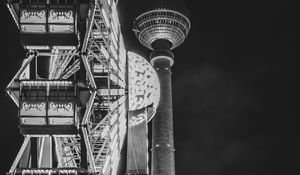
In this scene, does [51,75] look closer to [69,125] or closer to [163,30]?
[69,125]

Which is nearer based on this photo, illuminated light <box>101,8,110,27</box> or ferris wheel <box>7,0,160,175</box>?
ferris wheel <box>7,0,160,175</box>

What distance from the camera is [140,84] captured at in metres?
42.2

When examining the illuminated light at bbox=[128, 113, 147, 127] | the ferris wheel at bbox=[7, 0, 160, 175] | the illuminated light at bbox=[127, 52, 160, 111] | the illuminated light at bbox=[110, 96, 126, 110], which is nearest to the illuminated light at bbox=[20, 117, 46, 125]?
the ferris wheel at bbox=[7, 0, 160, 175]

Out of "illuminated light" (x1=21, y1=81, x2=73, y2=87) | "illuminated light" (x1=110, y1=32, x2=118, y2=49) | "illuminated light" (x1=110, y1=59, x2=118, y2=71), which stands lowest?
"illuminated light" (x1=21, y1=81, x2=73, y2=87)

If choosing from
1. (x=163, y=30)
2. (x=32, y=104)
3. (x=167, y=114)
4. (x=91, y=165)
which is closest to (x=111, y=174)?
(x=91, y=165)

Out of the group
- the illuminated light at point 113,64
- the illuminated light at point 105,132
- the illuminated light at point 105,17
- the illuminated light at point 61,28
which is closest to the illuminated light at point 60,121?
the illuminated light at point 61,28

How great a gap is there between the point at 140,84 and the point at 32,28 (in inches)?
543

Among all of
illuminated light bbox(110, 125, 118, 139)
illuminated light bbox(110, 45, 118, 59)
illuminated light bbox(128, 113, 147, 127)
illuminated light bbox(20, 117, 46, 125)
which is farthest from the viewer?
illuminated light bbox(128, 113, 147, 127)

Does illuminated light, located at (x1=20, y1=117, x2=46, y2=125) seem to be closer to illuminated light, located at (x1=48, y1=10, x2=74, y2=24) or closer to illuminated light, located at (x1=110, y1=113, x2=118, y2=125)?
illuminated light, located at (x1=48, y1=10, x2=74, y2=24)

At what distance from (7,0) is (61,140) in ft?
35.2

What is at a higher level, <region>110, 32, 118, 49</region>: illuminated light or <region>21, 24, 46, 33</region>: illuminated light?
<region>110, 32, 118, 49</region>: illuminated light

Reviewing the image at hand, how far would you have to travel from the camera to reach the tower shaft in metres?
96.7

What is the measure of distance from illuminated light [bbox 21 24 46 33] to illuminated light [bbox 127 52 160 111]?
11870 millimetres

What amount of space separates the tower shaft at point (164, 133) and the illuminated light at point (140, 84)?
172 feet
